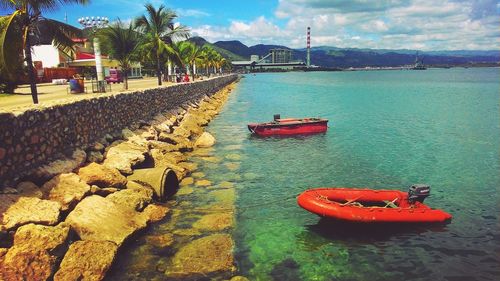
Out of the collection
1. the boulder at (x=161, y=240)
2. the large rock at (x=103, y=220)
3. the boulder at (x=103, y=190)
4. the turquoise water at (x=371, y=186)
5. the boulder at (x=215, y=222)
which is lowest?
the turquoise water at (x=371, y=186)

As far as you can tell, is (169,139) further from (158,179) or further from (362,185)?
(362,185)

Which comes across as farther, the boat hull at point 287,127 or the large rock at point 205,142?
the boat hull at point 287,127

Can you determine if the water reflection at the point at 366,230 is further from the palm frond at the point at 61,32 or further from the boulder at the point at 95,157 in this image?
the palm frond at the point at 61,32

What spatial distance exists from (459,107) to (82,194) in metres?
58.2

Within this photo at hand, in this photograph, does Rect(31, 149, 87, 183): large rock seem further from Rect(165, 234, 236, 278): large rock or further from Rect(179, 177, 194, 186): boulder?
Rect(165, 234, 236, 278): large rock

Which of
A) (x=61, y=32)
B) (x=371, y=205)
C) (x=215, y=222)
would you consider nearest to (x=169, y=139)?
(x=61, y=32)

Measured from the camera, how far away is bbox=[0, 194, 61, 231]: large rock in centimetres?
970

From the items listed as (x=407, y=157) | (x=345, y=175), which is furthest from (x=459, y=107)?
(x=345, y=175)

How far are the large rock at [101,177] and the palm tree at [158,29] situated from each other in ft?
86.0

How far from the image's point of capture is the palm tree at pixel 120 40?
105ft

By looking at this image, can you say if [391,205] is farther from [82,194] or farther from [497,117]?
[497,117]

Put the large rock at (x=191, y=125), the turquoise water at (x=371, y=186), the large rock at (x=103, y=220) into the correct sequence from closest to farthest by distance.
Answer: the large rock at (x=103, y=220)
the turquoise water at (x=371, y=186)
the large rock at (x=191, y=125)

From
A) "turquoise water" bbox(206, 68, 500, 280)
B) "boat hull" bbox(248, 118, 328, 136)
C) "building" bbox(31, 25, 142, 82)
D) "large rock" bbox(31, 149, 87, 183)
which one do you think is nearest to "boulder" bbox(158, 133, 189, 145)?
"turquoise water" bbox(206, 68, 500, 280)

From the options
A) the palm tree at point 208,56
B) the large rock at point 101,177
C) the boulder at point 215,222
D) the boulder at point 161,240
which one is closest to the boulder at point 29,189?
the large rock at point 101,177
